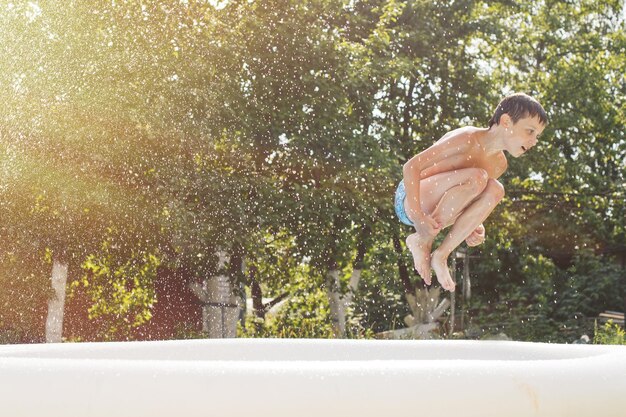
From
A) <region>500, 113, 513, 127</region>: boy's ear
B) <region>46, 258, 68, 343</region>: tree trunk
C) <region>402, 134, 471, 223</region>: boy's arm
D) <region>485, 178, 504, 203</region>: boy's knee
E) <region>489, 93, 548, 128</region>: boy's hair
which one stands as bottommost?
<region>46, 258, 68, 343</region>: tree trunk

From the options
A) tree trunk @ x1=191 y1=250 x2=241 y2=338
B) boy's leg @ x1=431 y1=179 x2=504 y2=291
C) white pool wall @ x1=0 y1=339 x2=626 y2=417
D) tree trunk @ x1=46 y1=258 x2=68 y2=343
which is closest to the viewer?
white pool wall @ x1=0 y1=339 x2=626 y2=417

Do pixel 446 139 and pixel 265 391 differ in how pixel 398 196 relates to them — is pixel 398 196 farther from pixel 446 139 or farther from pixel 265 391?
pixel 265 391

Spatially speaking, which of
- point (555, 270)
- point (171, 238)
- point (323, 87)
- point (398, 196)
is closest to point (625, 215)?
point (555, 270)

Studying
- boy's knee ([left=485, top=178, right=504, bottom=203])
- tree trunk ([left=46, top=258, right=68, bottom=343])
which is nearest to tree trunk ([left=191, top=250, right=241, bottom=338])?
tree trunk ([left=46, top=258, right=68, bottom=343])

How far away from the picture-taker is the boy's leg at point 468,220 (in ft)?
12.4

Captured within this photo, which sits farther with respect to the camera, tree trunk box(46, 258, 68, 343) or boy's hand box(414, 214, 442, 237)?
tree trunk box(46, 258, 68, 343)

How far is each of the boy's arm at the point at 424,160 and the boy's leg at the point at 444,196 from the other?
2.5 inches

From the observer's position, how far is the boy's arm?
379cm

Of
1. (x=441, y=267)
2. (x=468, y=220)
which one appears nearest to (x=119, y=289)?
(x=441, y=267)

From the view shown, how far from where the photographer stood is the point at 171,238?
10.1m

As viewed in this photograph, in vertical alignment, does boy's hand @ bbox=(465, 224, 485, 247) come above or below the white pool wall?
above

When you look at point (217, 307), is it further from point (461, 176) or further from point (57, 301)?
point (461, 176)

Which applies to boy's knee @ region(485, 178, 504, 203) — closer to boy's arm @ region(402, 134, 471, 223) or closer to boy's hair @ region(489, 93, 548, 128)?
boy's arm @ region(402, 134, 471, 223)

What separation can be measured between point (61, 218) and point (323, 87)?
4.47 m
